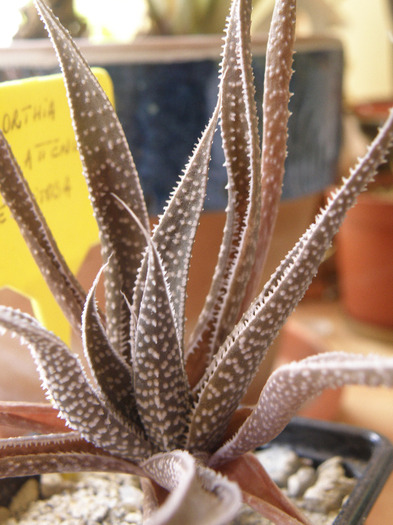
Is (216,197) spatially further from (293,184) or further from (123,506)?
(123,506)

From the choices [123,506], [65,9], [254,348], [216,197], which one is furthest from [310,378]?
[65,9]

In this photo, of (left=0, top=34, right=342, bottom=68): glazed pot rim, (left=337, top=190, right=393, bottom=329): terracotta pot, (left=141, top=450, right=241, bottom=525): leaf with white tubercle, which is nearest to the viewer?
(left=141, top=450, right=241, bottom=525): leaf with white tubercle

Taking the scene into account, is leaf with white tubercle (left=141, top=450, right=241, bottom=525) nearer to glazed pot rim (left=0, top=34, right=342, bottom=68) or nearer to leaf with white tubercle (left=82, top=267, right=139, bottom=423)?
leaf with white tubercle (left=82, top=267, right=139, bottom=423)

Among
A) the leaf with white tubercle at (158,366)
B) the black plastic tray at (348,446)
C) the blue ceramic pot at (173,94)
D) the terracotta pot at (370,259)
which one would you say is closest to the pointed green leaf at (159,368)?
the leaf with white tubercle at (158,366)

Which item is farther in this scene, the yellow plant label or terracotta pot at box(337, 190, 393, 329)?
terracotta pot at box(337, 190, 393, 329)

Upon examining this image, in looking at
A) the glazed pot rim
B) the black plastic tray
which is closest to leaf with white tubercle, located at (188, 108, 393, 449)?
the black plastic tray

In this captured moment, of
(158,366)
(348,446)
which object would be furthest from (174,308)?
(348,446)
